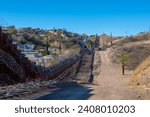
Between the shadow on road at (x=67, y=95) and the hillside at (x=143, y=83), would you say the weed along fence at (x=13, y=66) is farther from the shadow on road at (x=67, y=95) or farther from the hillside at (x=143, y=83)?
the hillside at (x=143, y=83)

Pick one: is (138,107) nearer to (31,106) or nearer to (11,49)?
(31,106)

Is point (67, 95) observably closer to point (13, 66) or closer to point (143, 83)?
point (143, 83)

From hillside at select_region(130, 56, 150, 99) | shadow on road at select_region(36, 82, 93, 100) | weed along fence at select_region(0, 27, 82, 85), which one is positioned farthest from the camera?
weed along fence at select_region(0, 27, 82, 85)

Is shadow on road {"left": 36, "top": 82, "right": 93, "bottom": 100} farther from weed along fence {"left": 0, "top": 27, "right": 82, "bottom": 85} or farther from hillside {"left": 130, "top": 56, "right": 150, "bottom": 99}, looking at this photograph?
weed along fence {"left": 0, "top": 27, "right": 82, "bottom": 85}

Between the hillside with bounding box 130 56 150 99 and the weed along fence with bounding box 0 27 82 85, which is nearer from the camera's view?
the hillside with bounding box 130 56 150 99

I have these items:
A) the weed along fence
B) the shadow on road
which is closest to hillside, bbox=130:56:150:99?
the shadow on road

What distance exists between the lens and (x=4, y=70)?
47.0 m

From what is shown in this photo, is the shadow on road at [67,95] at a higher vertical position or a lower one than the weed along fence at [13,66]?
lower

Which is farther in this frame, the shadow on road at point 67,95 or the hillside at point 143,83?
the hillside at point 143,83

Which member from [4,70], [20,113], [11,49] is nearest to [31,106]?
[20,113]

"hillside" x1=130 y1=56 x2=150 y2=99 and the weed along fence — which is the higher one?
the weed along fence

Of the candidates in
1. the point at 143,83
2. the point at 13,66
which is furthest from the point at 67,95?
the point at 13,66

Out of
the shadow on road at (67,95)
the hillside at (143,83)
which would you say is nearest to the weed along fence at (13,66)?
the shadow on road at (67,95)

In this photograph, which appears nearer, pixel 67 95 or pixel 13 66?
pixel 67 95
